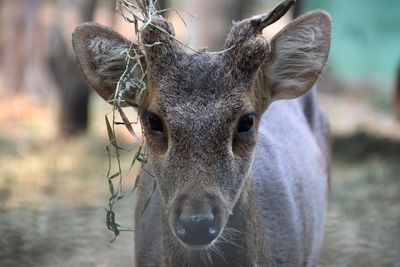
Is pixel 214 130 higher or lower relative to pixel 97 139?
higher

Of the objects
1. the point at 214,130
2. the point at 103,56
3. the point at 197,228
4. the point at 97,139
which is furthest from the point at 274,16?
the point at 97,139

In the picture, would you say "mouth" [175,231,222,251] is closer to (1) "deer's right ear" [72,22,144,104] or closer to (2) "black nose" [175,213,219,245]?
(2) "black nose" [175,213,219,245]

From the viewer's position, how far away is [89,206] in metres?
8.25

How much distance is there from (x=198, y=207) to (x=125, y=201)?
4.88 meters

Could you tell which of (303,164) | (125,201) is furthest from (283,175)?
(125,201)

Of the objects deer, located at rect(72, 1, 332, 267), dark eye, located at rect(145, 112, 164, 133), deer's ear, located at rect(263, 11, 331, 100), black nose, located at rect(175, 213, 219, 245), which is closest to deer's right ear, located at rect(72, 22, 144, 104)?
deer, located at rect(72, 1, 332, 267)

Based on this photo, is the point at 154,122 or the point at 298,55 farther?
the point at 298,55

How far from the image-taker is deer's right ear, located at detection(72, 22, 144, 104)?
14.0ft

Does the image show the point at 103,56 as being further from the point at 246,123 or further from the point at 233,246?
the point at 233,246

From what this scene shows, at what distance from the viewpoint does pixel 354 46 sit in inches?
658

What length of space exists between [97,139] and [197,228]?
755 centimetres

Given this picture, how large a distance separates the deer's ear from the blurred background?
59 cm

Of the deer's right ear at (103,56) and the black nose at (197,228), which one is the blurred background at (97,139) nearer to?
the deer's right ear at (103,56)

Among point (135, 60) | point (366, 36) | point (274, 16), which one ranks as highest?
point (274, 16)
